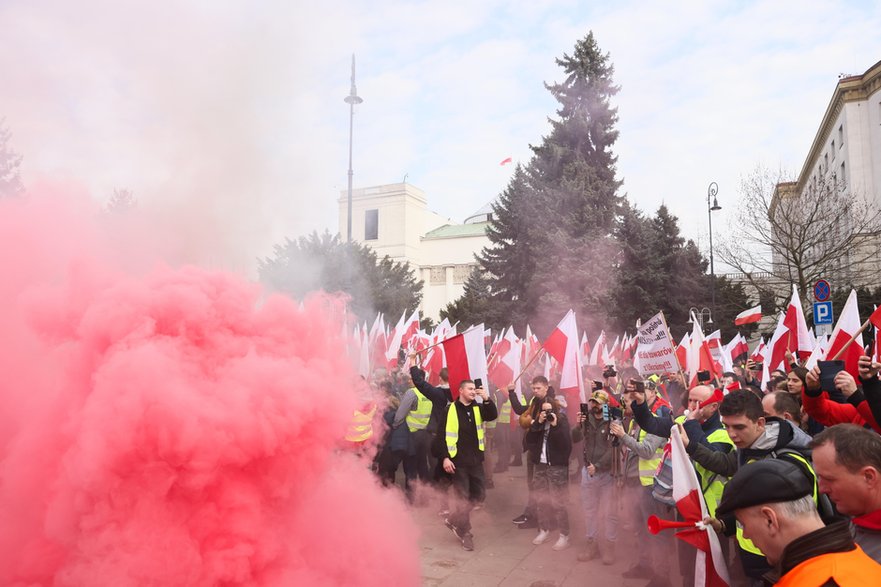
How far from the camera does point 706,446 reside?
4938 mm

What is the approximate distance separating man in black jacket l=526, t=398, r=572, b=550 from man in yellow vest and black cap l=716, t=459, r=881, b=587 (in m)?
5.29

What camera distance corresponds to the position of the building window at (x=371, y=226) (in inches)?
2328

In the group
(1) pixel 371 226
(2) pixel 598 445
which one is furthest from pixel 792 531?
(1) pixel 371 226

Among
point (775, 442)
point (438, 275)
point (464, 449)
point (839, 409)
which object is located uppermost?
point (438, 275)

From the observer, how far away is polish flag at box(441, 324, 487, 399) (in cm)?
870

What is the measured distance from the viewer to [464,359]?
8.71 metres

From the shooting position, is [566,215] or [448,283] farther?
[448,283]

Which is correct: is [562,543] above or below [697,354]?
below

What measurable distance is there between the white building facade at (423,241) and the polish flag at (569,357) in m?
48.3

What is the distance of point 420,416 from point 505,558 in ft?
8.96

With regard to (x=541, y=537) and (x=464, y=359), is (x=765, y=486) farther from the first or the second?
(x=464, y=359)

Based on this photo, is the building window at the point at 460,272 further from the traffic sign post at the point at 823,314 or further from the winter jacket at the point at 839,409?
the winter jacket at the point at 839,409

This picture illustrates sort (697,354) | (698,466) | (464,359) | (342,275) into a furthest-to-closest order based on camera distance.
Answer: (342,275)
(697,354)
(464,359)
(698,466)

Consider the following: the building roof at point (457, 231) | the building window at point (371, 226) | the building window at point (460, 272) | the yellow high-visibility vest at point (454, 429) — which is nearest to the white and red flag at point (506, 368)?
the yellow high-visibility vest at point (454, 429)
